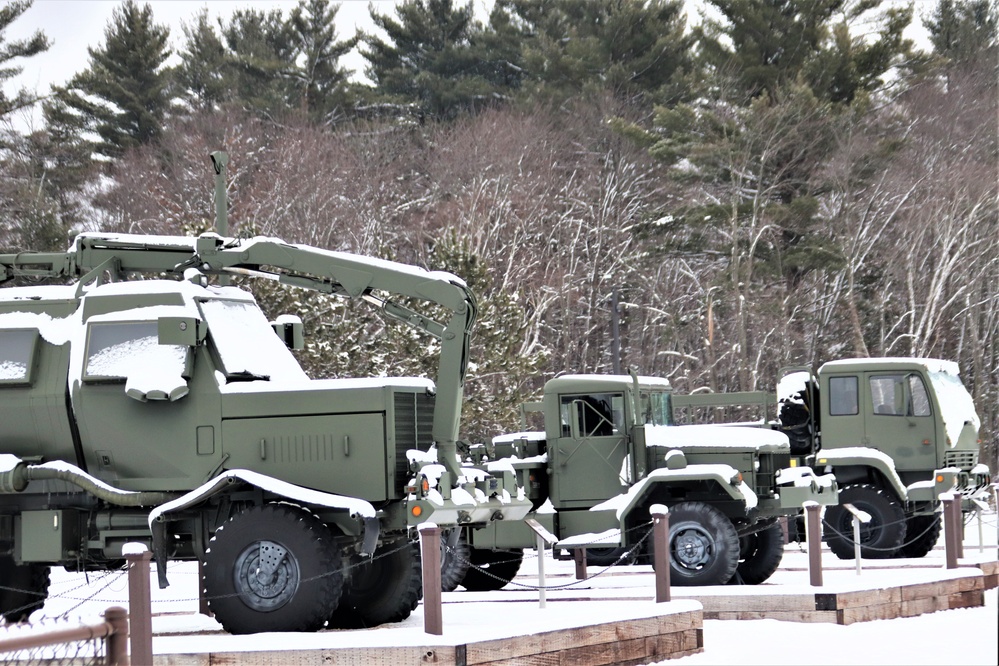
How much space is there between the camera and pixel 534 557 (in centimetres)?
2211

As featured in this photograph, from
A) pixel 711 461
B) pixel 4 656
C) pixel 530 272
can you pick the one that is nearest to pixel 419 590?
pixel 4 656

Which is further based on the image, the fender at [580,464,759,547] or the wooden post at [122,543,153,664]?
the fender at [580,464,759,547]

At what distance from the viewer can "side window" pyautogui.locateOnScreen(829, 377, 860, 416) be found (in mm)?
20062

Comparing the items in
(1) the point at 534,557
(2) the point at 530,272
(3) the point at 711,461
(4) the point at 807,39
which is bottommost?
(1) the point at 534,557

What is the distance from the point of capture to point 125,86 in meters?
46.9

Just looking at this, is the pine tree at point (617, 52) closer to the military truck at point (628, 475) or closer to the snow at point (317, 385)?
the military truck at point (628, 475)

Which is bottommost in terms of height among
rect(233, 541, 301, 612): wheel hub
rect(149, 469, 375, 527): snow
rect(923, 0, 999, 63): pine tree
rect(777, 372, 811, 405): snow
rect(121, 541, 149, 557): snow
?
rect(233, 541, 301, 612): wheel hub

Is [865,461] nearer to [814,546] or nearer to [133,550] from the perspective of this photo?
[814,546]

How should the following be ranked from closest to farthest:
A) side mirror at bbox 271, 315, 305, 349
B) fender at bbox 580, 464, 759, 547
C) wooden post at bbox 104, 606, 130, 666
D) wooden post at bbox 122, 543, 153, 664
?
1. wooden post at bbox 104, 606, 130, 666
2. wooden post at bbox 122, 543, 153, 664
3. side mirror at bbox 271, 315, 305, 349
4. fender at bbox 580, 464, 759, 547

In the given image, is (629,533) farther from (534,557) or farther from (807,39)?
(807,39)

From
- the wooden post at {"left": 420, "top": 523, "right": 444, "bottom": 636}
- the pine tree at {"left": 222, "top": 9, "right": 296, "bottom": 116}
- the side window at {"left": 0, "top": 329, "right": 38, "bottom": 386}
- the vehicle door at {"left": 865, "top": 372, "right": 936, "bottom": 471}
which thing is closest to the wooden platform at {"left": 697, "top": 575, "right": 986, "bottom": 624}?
the wooden post at {"left": 420, "top": 523, "right": 444, "bottom": 636}

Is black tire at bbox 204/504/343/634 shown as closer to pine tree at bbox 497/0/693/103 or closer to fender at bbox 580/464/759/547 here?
fender at bbox 580/464/759/547

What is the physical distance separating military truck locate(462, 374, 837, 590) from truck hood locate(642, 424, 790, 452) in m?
0.01

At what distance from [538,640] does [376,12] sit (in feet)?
137
